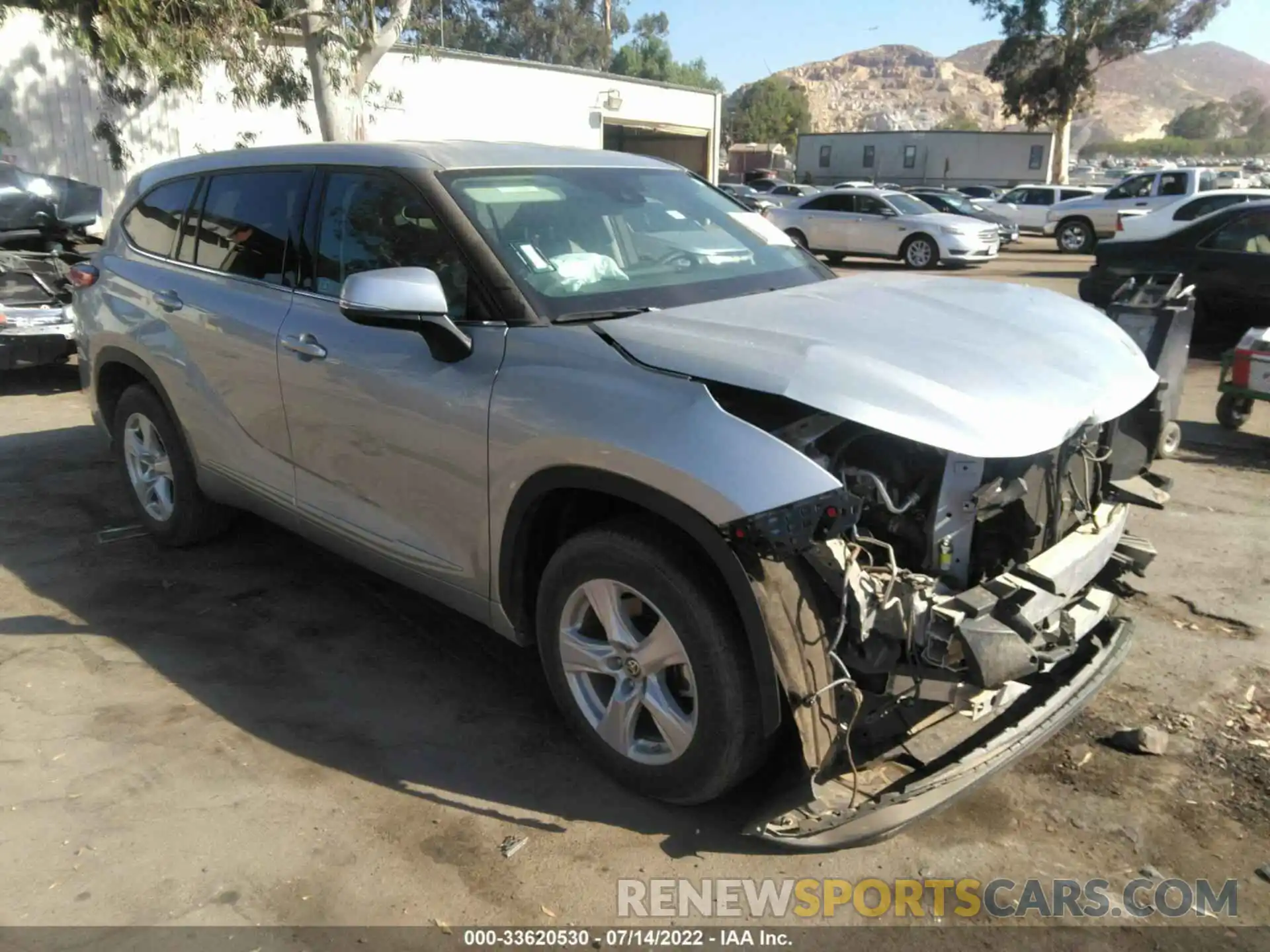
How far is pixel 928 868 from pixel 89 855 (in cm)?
241

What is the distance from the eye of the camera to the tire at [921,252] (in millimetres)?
19344

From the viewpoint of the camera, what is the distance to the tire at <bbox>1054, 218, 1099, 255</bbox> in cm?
2433

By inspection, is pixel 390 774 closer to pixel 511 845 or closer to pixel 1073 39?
pixel 511 845

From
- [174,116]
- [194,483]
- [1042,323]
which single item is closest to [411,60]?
[174,116]

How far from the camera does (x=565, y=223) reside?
361 centimetres

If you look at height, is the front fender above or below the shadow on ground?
above

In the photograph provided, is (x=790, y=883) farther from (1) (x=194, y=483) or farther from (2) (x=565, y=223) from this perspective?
(1) (x=194, y=483)

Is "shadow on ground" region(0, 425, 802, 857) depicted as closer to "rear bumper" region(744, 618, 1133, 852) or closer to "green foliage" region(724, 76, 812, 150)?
"rear bumper" region(744, 618, 1133, 852)

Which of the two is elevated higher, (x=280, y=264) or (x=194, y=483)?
(x=280, y=264)

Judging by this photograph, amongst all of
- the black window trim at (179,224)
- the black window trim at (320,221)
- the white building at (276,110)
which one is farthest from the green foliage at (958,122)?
the black window trim at (320,221)

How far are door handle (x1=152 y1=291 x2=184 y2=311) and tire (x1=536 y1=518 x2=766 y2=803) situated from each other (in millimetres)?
2499

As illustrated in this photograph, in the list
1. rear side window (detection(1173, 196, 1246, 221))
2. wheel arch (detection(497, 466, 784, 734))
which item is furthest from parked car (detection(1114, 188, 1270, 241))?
wheel arch (detection(497, 466, 784, 734))

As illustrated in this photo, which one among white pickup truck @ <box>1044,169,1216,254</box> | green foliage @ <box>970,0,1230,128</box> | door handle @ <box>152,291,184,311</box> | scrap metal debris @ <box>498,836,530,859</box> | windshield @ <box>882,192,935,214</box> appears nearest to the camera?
scrap metal debris @ <box>498,836,530,859</box>

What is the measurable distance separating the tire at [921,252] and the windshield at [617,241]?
16.1 meters
